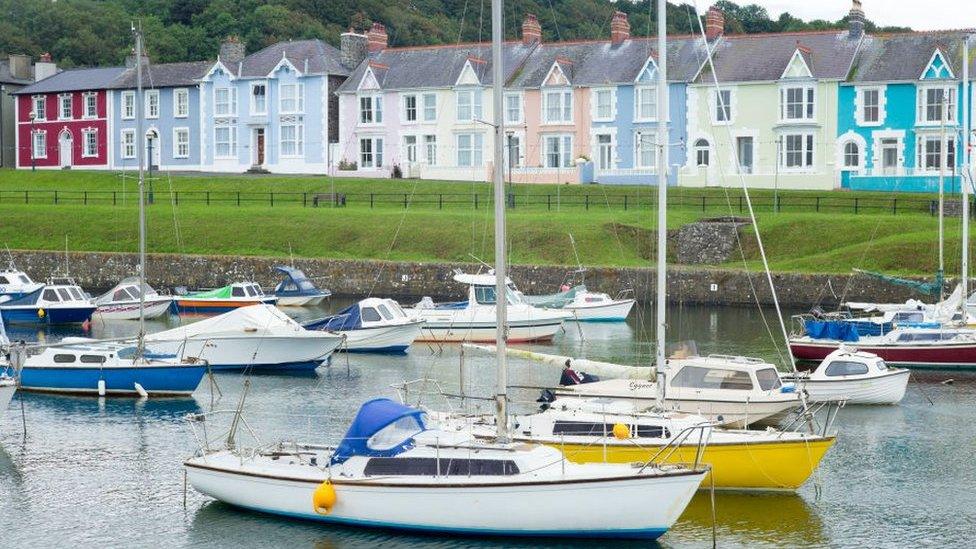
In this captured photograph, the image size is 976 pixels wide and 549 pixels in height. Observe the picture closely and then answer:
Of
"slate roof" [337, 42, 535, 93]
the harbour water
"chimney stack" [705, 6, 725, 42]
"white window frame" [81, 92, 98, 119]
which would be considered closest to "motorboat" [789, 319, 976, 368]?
the harbour water

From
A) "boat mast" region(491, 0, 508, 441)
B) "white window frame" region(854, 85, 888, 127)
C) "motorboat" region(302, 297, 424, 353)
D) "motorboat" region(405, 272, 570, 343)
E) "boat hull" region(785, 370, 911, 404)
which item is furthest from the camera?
"white window frame" region(854, 85, 888, 127)

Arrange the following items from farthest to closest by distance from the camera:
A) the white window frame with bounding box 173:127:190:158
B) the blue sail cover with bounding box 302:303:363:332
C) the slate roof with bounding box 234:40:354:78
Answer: the white window frame with bounding box 173:127:190:158
the slate roof with bounding box 234:40:354:78
the blue sail cover with bounding box 302:303:363:332

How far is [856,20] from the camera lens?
78375 mm

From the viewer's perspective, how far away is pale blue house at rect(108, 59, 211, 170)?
95.6m

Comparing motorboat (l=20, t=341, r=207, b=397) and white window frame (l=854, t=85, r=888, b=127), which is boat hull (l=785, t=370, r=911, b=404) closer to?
motorboat (l=20, t=341, r=207, b=397)

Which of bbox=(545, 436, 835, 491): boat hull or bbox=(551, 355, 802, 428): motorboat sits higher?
bbox=(551, 355, 802, 428): motorboat

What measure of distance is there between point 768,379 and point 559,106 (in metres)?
55.9

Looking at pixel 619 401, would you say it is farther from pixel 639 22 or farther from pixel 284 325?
pixel 639 22

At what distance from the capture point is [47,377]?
38188 mm

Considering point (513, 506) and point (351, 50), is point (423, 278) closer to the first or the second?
point (351, 50)

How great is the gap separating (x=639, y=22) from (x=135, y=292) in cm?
7155

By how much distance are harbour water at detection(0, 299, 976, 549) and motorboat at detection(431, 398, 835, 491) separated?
1.82ft

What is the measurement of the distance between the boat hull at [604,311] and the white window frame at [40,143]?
58025 mm

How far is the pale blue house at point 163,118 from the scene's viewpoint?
95.6 meters
